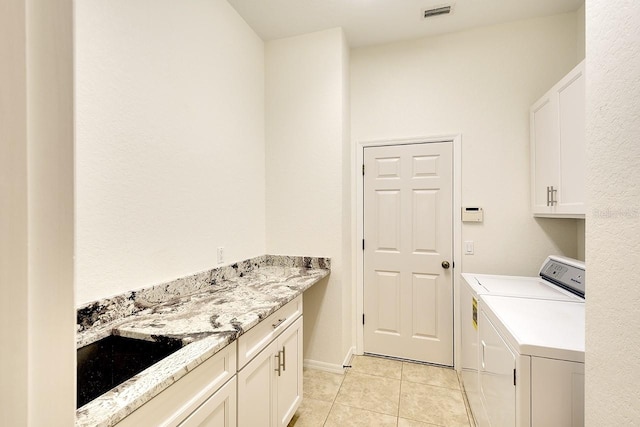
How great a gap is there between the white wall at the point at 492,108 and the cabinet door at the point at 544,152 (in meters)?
0.11

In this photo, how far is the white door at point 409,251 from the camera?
2.70 meters

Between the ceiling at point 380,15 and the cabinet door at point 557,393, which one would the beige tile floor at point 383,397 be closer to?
the cabinet door at point 557,393

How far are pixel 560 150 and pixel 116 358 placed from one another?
9.07 feet

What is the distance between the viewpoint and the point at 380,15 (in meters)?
2.45

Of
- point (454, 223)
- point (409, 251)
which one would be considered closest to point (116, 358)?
point (409, 251)

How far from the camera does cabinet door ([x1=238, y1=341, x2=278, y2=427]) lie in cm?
134

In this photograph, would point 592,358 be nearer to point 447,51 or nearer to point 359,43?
point 447,51

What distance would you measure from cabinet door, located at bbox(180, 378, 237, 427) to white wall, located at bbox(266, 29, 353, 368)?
1.45 meters

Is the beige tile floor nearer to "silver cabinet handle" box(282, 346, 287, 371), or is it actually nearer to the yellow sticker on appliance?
"silver cabinet handle" box(282, 346, 287, 371)

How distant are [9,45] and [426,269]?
9.29 ft

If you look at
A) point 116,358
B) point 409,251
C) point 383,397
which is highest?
point 409,251

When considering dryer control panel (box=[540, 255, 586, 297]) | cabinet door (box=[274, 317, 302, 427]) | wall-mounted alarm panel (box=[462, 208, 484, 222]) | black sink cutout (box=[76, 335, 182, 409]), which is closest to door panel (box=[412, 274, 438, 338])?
wall-mounted alarm panel (box=[462, 208, 484, 222])

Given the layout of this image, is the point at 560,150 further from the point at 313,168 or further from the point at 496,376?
the point at 313,168

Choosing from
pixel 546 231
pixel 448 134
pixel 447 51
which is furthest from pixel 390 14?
pixel 546 231
